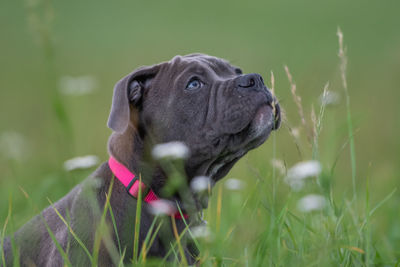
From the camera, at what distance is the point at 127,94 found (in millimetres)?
3498

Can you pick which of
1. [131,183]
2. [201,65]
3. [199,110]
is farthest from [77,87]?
[131,183]

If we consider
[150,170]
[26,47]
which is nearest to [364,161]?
[150,170]

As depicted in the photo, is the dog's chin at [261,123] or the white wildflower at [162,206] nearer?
the white wildflower at [162,206]

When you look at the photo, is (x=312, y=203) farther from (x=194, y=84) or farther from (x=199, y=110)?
(x=194, y=84)

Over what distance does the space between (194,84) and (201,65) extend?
15 centimetres

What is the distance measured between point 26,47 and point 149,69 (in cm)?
1265

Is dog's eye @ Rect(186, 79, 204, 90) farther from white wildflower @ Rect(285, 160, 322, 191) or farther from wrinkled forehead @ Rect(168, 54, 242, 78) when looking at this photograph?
white wildflower @ Rect(285, 160, 322, 191)

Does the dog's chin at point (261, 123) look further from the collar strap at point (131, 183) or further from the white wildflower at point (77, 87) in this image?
the white wildflower at point (77, 87)

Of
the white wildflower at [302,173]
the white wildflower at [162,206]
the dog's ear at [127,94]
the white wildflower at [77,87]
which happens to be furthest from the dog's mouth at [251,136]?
the white wildflower at [77,87]

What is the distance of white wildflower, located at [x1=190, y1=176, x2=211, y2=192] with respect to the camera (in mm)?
2912

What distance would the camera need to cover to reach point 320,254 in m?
2.48

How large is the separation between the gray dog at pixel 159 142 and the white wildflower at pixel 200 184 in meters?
0.06

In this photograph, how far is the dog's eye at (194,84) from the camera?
364 cm

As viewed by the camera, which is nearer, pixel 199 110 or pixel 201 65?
pixel 199 110
